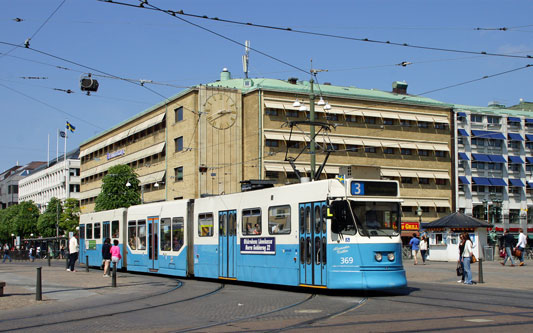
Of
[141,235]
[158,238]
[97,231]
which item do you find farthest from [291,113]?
[158,238]

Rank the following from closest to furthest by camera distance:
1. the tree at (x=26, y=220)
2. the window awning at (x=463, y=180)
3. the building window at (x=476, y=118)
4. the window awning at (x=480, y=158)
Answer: the window awning at (x=463, y=180), the window awning at (x=480, y=158), the building window at (x=476, y=118), the tree at (x=26, y=220)

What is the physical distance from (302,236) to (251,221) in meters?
2.78

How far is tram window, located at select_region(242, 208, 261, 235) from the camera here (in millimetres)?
20172

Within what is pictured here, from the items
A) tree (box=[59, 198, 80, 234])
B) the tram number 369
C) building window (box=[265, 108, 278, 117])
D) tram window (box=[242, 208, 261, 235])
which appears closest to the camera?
the tram number 369

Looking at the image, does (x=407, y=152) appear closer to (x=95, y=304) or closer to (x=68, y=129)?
(x=68, y=129)

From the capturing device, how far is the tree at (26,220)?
10506 centimetres

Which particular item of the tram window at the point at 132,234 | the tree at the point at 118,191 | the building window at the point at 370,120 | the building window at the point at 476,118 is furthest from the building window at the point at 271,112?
the tram window at the point at 132,234

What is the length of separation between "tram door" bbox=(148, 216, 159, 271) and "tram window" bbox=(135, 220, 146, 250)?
1.80 ft

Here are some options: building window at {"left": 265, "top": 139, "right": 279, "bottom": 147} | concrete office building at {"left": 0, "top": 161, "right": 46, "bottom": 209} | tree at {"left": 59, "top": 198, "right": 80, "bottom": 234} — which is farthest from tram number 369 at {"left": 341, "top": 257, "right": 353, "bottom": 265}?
concrete office building at {"left": 0, "top": 161, "right": 46, "bottom": 209}

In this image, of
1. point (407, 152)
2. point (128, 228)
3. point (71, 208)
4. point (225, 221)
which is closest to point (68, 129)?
point (71, 208)

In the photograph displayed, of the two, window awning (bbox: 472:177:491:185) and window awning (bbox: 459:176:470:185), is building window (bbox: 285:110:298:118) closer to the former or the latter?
window awning (bbox: 459:176:470:185)

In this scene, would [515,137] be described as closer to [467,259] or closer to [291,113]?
[291,113]

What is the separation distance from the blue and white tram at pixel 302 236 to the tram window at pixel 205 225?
1.3 inches

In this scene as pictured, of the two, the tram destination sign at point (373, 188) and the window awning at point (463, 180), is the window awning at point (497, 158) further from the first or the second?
the tram destination sign at point (373, 188)
